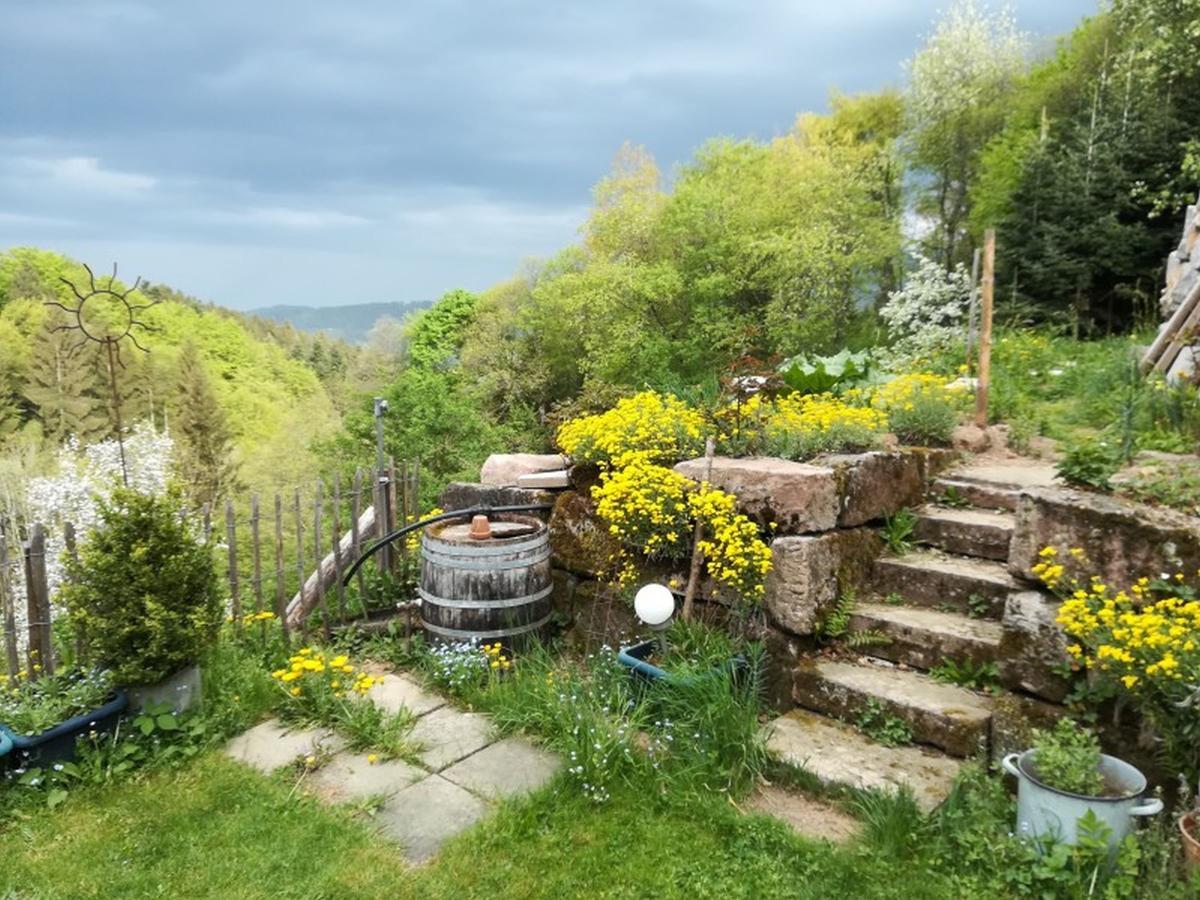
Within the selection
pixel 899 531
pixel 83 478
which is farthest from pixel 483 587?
pixel 83 478

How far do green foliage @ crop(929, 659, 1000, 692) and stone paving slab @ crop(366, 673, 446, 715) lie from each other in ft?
8.66

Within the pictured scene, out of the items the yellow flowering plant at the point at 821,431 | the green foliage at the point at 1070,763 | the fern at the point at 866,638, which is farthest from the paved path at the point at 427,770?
the yellow flowering plant at the point at 821,431

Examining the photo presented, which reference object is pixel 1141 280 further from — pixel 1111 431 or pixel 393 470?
pixel 393 470

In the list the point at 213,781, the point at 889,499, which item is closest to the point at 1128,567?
the point at 889,499

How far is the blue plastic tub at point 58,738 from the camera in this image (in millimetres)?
3279

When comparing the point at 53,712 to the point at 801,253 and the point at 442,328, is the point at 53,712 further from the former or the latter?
the point at 442,328

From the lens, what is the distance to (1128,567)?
9.82 ft

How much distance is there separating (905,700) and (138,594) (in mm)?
3646

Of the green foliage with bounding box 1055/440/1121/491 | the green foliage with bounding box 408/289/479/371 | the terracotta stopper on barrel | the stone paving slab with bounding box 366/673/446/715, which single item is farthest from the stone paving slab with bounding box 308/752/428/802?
the green foliage with bounding box 408/289/479/371

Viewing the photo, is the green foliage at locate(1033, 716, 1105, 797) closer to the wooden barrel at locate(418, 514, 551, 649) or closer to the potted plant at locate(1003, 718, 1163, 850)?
the potted plant at locate(1003, 718, 1163, 850)

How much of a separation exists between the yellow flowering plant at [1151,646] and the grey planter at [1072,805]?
0.73 ft

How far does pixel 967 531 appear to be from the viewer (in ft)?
14.1

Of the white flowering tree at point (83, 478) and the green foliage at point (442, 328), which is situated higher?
the green foliage at point (442, 328)

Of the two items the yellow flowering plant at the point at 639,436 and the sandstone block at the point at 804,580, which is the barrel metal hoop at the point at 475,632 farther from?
the sandstone block at the point at 804,580
